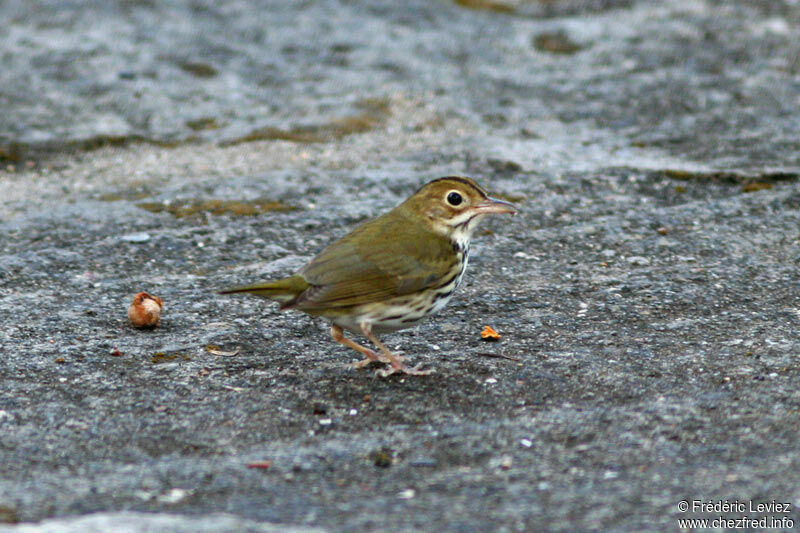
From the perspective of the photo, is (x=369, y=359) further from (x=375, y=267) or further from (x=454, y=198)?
(x=454, y=198)

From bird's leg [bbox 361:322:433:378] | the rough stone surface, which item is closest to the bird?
bird's leg [bbox 361:322:433:378]

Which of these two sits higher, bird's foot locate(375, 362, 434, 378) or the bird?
the bird

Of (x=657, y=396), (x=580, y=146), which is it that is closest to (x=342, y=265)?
(x=657, y=396)

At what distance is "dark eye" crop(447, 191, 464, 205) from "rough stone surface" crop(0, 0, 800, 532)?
0.58 metres

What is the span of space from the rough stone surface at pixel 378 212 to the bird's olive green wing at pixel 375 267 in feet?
1.15

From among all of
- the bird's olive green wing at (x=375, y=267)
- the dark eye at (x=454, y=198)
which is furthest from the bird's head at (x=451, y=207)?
the bird's olive green wing at (x=375, y=267)

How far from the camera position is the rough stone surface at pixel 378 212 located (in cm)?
330

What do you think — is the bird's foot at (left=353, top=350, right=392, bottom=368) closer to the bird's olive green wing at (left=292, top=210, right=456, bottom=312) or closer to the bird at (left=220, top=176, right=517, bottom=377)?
the bird at (left=220, top=176, right=517, bottom=377)

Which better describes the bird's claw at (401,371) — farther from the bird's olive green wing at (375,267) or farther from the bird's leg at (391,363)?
the bird's olive green wing at (375,267)

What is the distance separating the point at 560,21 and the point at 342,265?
19.0 ft

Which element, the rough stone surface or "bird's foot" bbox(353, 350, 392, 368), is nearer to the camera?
the rough stone surface

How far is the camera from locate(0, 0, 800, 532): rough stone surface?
330 cm

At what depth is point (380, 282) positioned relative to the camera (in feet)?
14.3

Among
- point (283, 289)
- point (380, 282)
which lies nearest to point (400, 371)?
point (380, 282)
